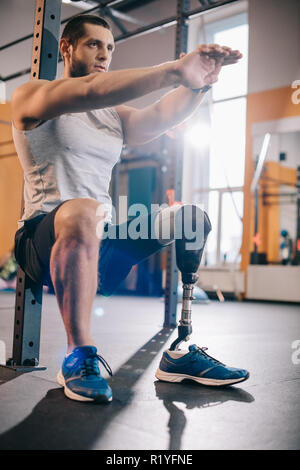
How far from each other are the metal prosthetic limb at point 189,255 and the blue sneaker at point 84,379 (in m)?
0.34

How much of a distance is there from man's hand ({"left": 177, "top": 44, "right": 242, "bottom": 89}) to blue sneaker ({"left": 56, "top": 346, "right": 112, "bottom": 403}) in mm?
717

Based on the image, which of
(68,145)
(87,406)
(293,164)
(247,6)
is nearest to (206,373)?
(87,406)

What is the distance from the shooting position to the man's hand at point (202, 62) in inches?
39.1

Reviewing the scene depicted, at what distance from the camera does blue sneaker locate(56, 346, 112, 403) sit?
3.61ft

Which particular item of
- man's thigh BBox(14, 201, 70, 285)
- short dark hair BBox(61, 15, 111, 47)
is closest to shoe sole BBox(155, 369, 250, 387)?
man's thigh BBox(14, 201, 70, 285)

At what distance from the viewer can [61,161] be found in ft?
4.24

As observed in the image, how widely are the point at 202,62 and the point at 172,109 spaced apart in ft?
1.00

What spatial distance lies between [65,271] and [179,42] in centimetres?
213

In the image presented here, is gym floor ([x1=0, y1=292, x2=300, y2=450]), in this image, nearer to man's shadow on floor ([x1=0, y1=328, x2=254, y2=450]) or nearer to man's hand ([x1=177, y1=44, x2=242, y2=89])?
man's shadow on floor ([x1=0, y1=328, x2=254, y2=450])

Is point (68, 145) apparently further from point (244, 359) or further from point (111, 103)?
point (244, 359)

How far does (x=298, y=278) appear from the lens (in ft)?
19.0

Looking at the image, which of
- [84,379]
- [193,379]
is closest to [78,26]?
[84,379]

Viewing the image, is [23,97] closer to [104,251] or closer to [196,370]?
[104,251]

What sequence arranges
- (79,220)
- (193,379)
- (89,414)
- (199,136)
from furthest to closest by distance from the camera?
(199,136) < (193,379) < (79,220) < (89,414)
